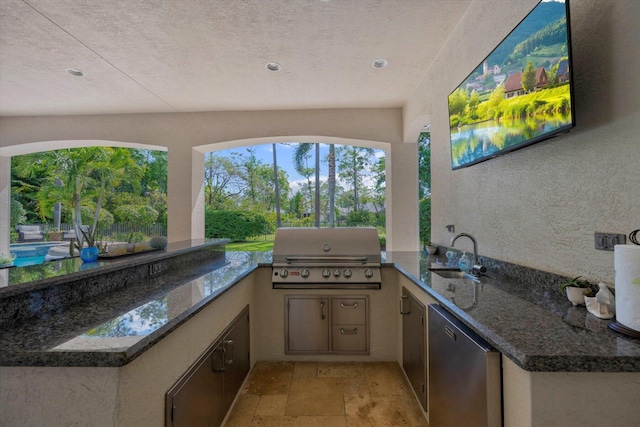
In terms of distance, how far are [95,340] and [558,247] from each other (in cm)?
209

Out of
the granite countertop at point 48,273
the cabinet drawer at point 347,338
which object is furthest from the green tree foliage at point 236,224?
the granite countertop at point 48,273

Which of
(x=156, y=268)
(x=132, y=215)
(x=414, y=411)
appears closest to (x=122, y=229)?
(x=132, y=215)

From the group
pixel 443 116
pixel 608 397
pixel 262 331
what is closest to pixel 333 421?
pixel 262 331

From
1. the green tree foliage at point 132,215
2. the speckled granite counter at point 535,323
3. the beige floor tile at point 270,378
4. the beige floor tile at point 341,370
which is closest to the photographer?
the speckled granite counter at point 535,323

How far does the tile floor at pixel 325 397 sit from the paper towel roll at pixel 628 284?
1.50m

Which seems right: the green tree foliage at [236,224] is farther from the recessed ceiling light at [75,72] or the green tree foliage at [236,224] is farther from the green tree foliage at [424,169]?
the recessed ceiling light at [75,72]

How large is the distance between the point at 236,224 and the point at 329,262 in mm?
6407

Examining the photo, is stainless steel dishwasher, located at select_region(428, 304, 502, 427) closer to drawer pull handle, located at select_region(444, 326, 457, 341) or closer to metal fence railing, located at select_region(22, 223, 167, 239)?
drawer pull handle, located at select_region(444, 326, 457, 341)

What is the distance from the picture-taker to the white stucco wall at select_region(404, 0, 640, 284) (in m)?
1.17

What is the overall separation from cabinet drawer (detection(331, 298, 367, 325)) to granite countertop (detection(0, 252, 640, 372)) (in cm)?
107

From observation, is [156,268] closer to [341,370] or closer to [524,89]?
[341,370]

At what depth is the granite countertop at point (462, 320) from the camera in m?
0.88

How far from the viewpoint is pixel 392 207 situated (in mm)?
4289

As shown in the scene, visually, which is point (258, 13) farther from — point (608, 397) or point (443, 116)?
point (608, 397)
